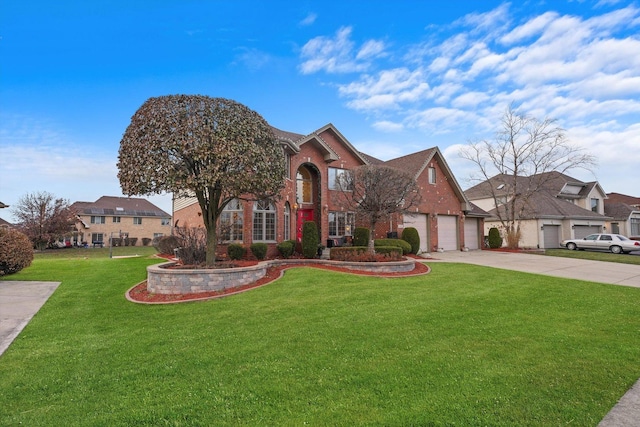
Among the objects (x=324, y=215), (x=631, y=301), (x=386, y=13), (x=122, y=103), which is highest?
(x=386, y=13)

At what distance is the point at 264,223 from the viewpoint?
1644 centimetres

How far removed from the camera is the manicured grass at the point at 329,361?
11.1 ft

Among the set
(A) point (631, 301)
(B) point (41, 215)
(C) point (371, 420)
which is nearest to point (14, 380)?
(C) point (371, 420)

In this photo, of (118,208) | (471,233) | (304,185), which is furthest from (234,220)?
(118,208)

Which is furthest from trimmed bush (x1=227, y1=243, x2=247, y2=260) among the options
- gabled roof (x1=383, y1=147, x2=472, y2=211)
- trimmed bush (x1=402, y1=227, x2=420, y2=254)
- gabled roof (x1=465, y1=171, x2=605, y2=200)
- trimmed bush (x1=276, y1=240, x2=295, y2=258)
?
gabled roof (x1=465, y1=171, x2=605, y2=200)

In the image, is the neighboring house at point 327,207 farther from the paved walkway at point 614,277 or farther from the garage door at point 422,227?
the paved walkway at point 614,277

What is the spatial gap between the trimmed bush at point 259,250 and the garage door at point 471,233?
1675 centimetres

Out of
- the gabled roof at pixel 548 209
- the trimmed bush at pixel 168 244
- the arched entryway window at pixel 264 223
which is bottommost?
the trimmed bush at pixel 168 244

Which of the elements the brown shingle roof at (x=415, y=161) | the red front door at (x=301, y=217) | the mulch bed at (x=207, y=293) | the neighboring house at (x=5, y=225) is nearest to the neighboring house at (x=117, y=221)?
the neighboring house at (x=5, y=225)

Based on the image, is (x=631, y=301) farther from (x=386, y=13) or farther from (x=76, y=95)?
(x=76, y=95)

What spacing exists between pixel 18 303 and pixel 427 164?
21565mm

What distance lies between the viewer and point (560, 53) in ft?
Answer: 39.5

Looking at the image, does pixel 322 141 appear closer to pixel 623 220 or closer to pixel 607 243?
pixel 607 243

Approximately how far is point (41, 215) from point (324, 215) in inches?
1474
